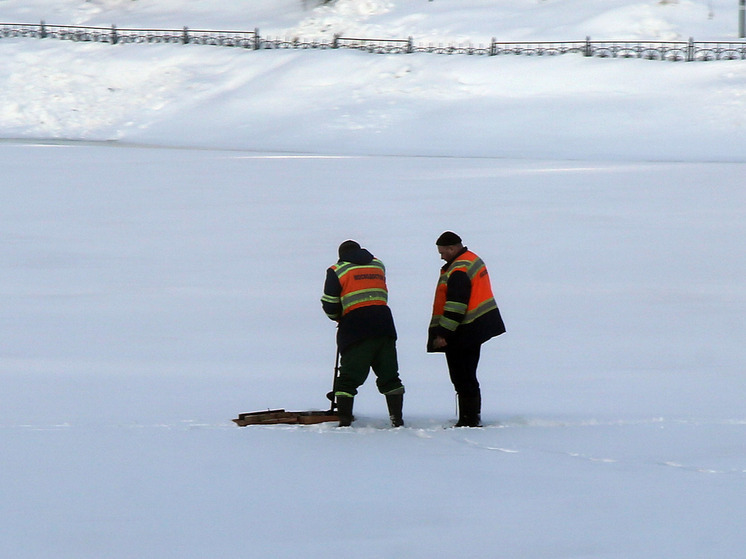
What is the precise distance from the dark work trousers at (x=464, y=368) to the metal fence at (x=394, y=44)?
26520 millimetres

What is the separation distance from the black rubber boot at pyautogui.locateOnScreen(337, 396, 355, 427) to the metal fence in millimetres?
26921

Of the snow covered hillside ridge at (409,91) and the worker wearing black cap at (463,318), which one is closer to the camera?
the worker wearing black cap at (463,318)

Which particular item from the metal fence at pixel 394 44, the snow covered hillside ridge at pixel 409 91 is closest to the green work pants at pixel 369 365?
the snow covered hillside ridge at pixel 409 91

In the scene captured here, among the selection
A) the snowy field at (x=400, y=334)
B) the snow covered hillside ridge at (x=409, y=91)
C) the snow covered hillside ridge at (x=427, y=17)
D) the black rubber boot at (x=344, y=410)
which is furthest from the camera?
the snow covered hillside ridge at (x=427, y=17)

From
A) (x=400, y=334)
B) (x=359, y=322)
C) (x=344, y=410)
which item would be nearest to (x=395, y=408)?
(x=344, y=410)

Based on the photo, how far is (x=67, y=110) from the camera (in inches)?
1346

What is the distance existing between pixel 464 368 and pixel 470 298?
44cm

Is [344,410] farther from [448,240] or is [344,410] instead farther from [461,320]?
[448,240]

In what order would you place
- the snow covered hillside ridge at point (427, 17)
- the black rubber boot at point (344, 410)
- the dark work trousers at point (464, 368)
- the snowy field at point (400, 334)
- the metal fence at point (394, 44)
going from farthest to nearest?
the snow covered hillside ridge at point (427, 17), the metal fence at point (394, 44), the dark work trousers at point (464, 368), the black rubber boot at point (344, 410), the snowy field at point (400, 334)

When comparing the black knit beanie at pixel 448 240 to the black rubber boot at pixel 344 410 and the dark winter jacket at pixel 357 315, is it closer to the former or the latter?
the dark winter jacket at pixel 357 315

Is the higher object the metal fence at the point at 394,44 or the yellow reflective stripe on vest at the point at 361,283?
the metal fence at the point at 394,44

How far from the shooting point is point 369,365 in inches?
238

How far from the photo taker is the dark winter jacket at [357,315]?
5926 millimetres

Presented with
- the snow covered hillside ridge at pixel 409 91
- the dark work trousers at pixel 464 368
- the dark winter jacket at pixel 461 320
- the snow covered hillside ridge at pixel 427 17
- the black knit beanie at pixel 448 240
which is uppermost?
the snow covered hillside ridge at pixel 427 17
